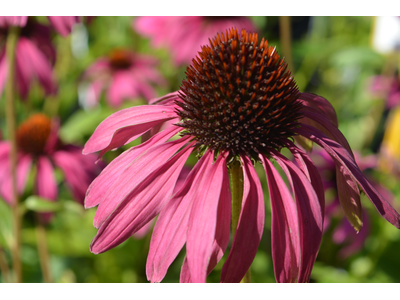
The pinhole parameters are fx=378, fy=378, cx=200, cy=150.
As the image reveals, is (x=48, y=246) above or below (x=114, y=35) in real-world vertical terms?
below

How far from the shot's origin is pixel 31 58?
117 cm

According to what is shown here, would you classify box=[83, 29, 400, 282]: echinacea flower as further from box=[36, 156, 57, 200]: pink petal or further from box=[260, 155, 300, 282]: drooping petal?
box=[36, 156, 57, 200]: pink petal

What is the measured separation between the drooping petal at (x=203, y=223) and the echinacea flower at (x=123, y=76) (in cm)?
133

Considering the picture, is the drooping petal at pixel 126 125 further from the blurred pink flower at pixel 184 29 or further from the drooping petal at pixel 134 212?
the blurred pink flower at pixel 184 29

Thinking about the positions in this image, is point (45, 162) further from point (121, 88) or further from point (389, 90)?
point (389, 90)

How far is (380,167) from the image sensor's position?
1437 millimetres

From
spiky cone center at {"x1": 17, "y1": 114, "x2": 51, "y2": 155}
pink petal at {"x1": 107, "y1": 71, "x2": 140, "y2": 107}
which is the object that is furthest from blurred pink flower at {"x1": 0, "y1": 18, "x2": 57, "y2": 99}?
pink petal at {"x1": 107, "y1": 71, "x2": 140, "y2": 107}

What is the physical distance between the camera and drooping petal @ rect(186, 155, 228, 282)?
16.6 inches

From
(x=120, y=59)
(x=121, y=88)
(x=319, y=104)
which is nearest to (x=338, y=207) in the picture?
(x=319, y=104)
